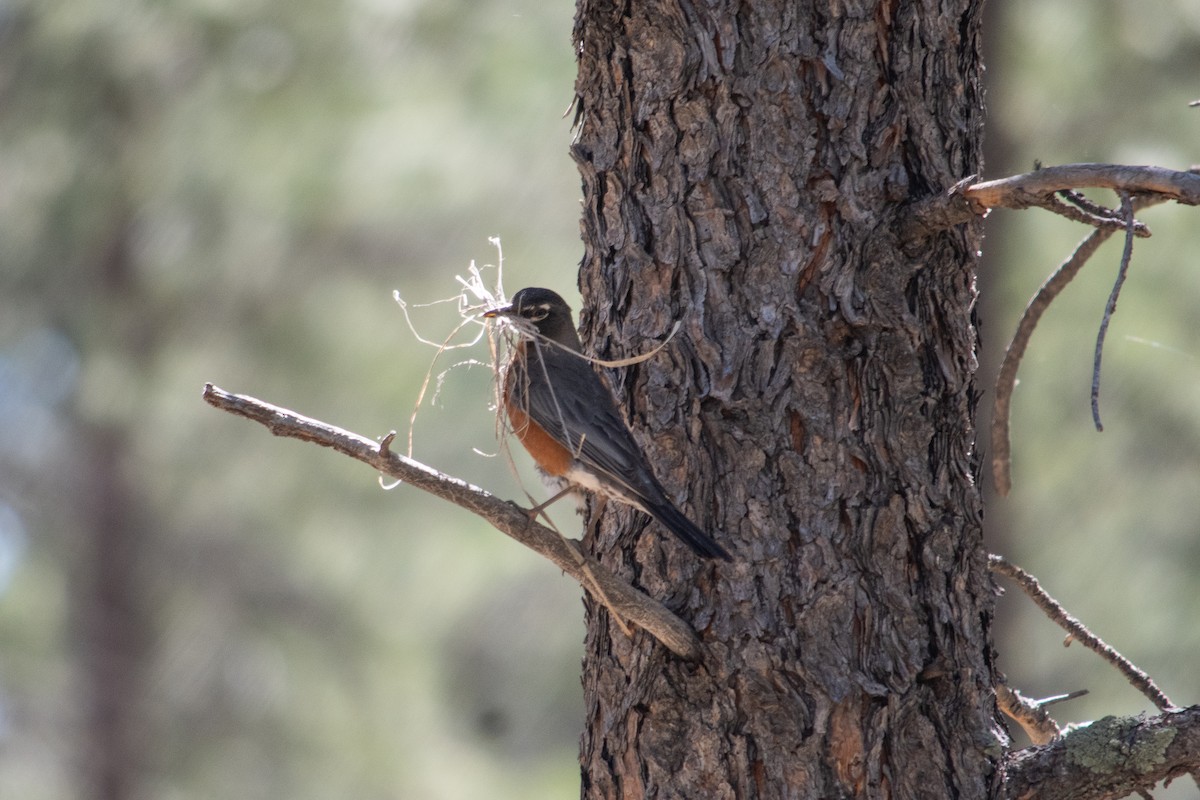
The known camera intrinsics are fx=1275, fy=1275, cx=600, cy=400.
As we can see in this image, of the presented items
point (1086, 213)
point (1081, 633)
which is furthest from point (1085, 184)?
point (1081, 633)

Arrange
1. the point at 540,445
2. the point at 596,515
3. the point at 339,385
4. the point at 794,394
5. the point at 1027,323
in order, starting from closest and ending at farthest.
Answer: the point at 794,394
the point at 596,515
the point at 1027,323
the point at 540,445
the point at 339,385

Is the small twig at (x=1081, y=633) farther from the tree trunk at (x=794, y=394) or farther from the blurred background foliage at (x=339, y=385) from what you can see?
the blurred background foliage at (x=339, y=385)

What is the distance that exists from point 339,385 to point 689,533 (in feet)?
16.5

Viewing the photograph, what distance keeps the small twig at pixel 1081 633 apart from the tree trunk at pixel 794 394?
0.30 m

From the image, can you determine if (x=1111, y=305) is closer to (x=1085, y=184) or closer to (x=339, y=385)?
(x=1085, y=184)

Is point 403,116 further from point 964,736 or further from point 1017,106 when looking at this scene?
point 964,736

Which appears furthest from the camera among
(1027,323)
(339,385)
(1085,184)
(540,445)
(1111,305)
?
(339,385)

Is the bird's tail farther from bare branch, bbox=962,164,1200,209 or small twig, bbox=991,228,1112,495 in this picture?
small twig, bbox=991,228,1112,495

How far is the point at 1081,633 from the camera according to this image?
8.83 feet

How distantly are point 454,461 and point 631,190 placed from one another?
4.67 metres

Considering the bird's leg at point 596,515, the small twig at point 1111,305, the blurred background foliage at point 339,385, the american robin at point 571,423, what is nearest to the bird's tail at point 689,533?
the american robin at point 571,423

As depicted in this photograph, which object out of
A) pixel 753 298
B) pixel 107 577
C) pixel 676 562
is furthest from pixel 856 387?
pixel 107 577

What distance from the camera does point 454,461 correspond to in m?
7.09

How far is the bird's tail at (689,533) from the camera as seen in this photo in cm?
224
